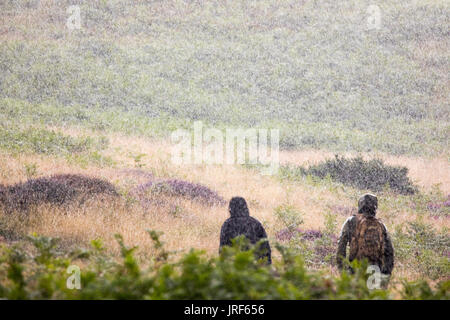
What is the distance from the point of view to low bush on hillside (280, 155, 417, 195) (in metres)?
17.2

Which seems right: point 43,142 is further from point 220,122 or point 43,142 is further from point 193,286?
point 193,286

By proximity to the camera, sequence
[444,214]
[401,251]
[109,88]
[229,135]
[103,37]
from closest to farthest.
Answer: [401,251] → [444,214] → [229,135] → [109,88] → [103,37]

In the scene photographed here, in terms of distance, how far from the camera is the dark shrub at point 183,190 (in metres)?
12.4

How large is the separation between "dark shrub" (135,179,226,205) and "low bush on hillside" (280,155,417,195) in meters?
4.55

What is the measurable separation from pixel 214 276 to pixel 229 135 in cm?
2203

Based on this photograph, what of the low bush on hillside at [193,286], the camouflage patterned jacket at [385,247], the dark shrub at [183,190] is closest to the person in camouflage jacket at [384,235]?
the camouflage patterned jacket at [385,247]

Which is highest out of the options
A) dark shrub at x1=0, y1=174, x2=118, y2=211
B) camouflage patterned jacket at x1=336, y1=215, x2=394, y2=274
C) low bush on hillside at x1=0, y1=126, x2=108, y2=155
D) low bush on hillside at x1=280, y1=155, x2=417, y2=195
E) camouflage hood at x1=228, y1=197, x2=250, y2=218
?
low bush on hillside at x1=0, y1=126, x2=108, y2=155

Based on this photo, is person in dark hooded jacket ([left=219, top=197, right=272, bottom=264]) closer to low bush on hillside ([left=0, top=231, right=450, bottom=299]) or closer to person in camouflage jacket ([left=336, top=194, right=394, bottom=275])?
person in camouflage jacket ([left=336, top=194, right=394, bottom=275])

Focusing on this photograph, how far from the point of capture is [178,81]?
116ft

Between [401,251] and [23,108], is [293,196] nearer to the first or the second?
[401,251]

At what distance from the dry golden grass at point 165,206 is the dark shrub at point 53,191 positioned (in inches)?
14.2

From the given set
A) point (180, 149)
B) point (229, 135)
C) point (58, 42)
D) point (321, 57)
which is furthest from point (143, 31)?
point (180, 149)

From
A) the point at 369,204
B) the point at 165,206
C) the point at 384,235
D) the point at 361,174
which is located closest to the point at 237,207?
the point at 369,204

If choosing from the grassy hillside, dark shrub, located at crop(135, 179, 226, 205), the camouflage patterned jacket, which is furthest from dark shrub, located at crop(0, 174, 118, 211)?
the camouflage patterned jacket
